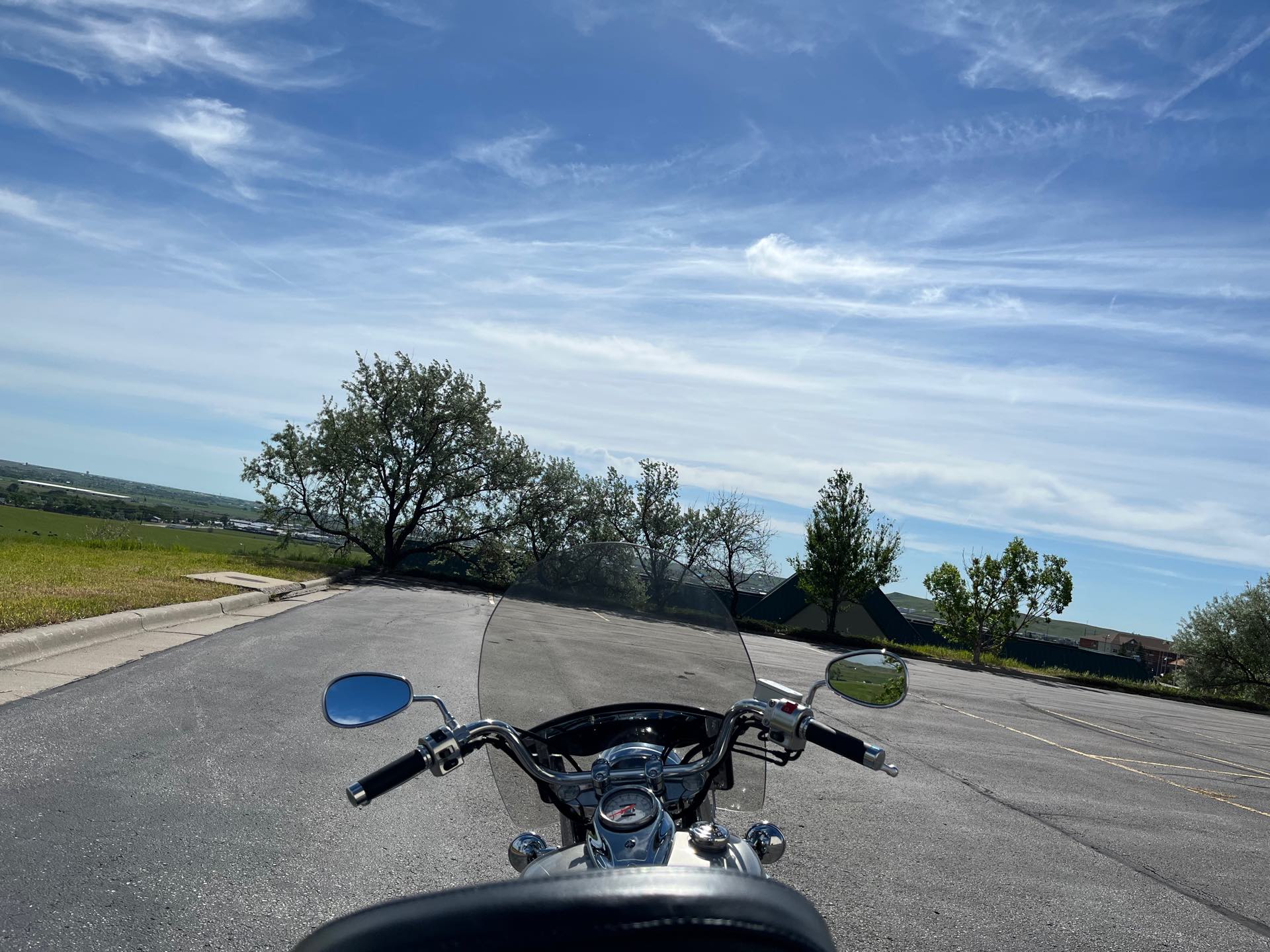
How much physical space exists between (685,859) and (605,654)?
0.86 meters

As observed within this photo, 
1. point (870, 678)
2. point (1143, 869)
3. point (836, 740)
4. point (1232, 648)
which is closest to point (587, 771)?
point (836, 740)

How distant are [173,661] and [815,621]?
40.4 meters

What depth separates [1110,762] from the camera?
10.4m

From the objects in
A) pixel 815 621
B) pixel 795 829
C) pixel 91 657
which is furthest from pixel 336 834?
pixel 815 621

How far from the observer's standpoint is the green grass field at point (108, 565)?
10445 millimetres

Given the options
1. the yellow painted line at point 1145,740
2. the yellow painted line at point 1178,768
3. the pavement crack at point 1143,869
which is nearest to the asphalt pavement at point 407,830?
the pavement crack at point 1143,869

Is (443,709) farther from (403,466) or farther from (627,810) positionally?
(403,466)

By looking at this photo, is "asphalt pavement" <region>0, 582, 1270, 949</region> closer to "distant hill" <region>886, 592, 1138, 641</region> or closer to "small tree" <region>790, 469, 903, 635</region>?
"small tree" <region>790, 469, 903, 635</region>

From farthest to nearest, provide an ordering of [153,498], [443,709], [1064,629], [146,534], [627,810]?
[1064,629] → [153,498] → [146,534] → [443,709] → [627,810]

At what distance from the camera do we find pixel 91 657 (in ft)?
28.4

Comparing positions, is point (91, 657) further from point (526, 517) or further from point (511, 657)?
point (526, 517)

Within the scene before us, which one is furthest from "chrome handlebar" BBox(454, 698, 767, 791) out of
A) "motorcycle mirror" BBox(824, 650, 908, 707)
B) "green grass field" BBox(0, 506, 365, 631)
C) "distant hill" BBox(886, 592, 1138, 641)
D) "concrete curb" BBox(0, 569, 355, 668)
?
"distant hill" BBox(886, 592, 1138, 641)

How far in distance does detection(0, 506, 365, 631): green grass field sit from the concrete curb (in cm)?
17

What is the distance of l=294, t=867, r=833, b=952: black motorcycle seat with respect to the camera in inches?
34.8
